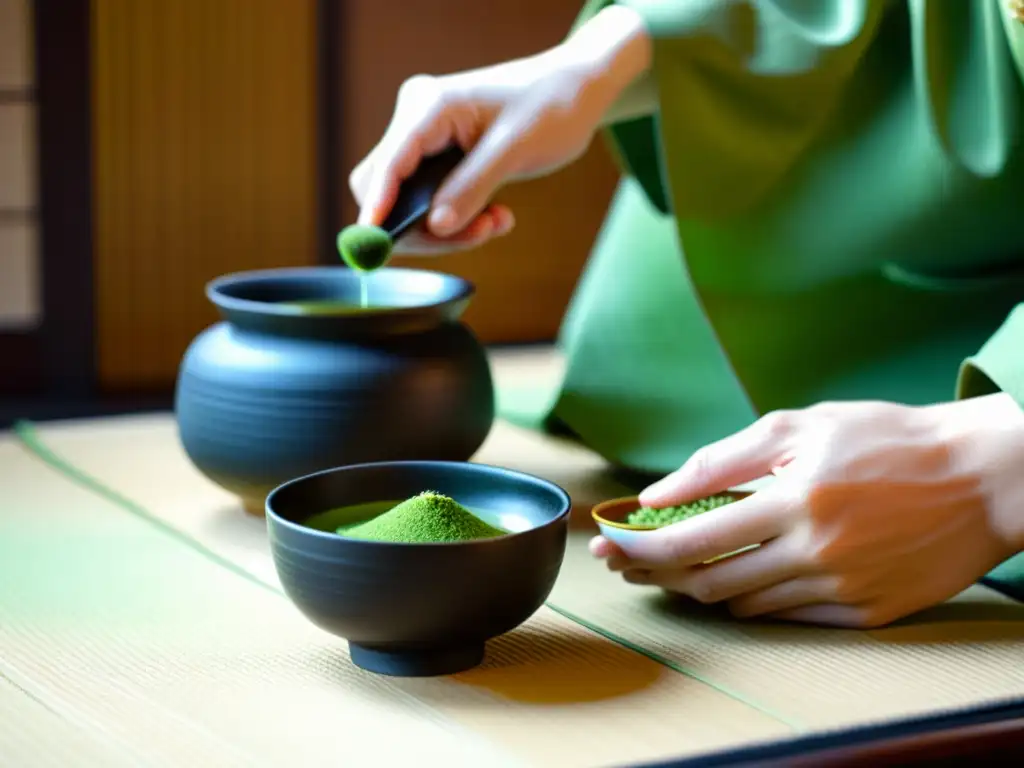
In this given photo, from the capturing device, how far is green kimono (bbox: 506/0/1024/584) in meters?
1.52

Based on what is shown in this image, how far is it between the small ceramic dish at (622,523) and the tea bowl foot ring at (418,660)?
0.49 feet

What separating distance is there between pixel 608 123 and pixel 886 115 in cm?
28

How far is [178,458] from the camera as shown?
1766mm

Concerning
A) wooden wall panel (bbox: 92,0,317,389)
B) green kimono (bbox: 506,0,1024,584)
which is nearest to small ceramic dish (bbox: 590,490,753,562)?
green kimono (bbox: 506,0,1024,584)

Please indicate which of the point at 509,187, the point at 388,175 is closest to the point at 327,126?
the point at 509,187

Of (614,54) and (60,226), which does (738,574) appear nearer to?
(614,54)

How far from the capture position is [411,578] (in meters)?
1.02

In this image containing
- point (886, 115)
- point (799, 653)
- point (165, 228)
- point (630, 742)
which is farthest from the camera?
point (165, 228)

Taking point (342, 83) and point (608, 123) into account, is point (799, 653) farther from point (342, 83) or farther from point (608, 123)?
point (342, 83)

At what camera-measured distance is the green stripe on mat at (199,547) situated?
109cm

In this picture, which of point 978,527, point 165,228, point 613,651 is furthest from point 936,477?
point 165,228

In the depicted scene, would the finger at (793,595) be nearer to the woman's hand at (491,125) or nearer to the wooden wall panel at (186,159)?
the woman's hand at (491,125)

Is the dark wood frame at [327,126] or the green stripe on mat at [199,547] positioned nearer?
the green stripe on mat at [199,547]

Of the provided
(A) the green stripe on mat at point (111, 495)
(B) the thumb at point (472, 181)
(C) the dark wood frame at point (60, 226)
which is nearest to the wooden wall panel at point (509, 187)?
(C) the dark wood frame at point (60, 226)
